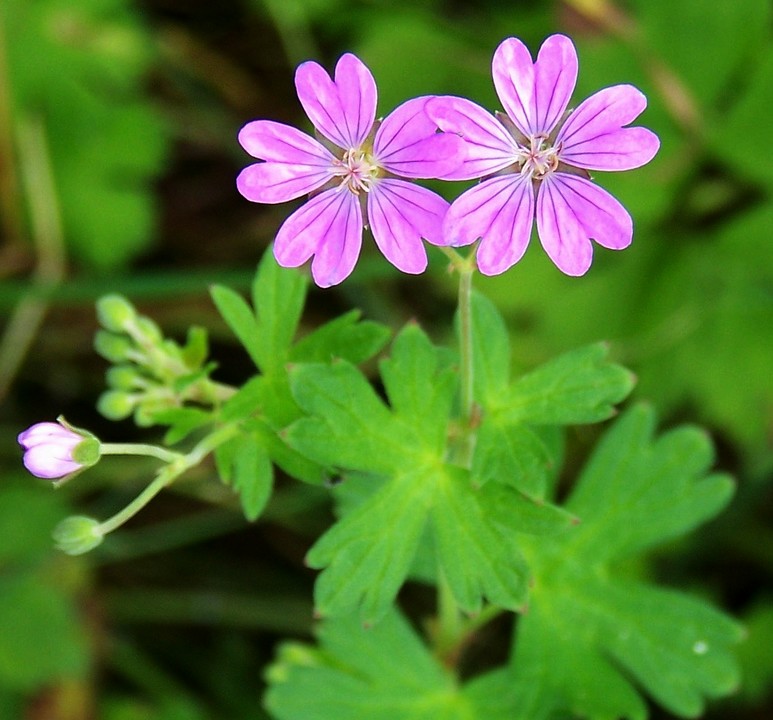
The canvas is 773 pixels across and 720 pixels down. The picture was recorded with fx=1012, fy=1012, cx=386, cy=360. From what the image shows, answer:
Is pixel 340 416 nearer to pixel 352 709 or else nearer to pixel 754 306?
pixel 352 709

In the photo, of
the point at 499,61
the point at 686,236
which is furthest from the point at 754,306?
the point at 499,61

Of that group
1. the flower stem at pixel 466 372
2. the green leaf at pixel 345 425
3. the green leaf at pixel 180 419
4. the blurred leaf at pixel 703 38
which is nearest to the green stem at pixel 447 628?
the flower stem at pixel 466 372

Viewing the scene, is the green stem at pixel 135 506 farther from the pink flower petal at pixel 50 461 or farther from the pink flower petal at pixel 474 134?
the pink flower petal at pixel 474 134

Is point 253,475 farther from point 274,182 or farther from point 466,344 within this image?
point 274,182

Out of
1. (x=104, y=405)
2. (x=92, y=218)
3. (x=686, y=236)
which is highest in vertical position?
(x=92, y=218)

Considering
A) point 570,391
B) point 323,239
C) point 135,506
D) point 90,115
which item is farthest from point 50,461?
point 90,115
